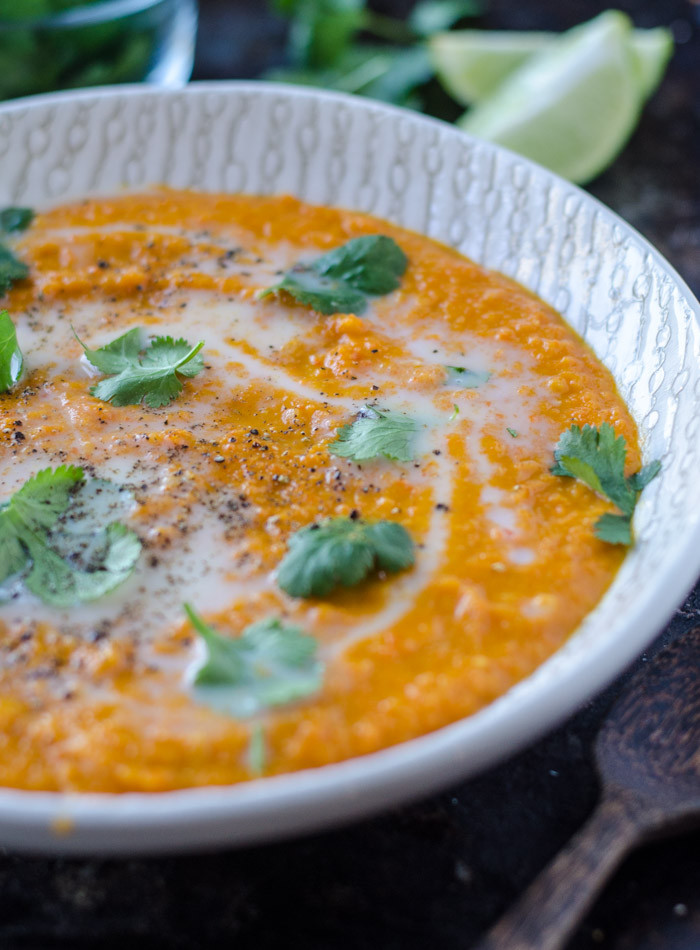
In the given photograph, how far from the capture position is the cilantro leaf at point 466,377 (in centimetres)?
333

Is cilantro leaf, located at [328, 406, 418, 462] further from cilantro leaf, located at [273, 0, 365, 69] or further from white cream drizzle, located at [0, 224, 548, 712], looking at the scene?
cilantro leaf, located at [273, 0, 365, 69]

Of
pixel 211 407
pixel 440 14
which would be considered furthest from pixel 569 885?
pixel 440 14

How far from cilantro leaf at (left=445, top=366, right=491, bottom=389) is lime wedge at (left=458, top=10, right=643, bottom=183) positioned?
1835 millimetres

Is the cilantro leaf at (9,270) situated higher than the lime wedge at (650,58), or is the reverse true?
the lime wedge at (650,58)

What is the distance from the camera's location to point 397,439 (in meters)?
3.06

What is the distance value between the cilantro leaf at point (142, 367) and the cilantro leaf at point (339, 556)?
841mm

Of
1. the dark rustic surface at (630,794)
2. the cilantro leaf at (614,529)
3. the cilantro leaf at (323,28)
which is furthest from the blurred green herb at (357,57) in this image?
the dark rustic surface at (630,794)

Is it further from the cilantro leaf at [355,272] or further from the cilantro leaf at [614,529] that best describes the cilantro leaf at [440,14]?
the cilantro leaf at [614,529]

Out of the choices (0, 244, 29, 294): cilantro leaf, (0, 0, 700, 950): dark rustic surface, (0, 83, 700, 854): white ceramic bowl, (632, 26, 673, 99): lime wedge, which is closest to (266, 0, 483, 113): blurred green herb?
(632, 26, 673, 99): lime wedge

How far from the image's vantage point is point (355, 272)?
148 inches

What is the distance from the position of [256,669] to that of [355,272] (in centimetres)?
182

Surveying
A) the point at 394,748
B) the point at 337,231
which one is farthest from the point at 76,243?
the point at 394,748

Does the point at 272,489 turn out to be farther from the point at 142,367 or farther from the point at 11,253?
the point at 11,253

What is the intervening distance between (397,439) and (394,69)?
311 centimetres
